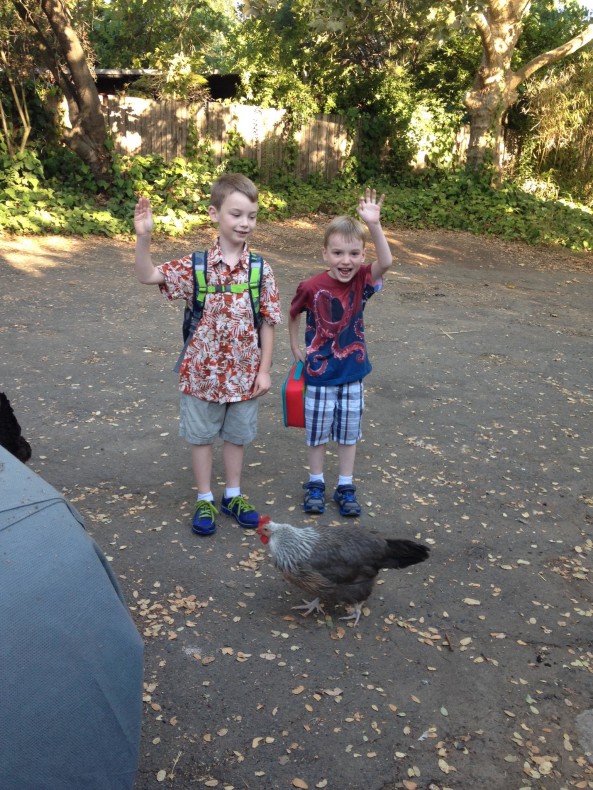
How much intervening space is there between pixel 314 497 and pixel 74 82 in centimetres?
1139

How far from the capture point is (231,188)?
11.6ft

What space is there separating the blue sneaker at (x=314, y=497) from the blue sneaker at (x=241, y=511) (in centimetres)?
31

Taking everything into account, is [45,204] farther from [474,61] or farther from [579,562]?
[474,61]

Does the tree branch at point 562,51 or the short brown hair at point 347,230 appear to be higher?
the tree branch at point 562,51

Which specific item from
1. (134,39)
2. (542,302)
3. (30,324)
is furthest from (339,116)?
(30,324)

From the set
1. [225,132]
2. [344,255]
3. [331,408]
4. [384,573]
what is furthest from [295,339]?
[225,132]

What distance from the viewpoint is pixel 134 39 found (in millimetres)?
21594

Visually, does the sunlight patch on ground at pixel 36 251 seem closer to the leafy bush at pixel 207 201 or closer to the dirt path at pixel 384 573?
the leafy bush at pixel 207 201

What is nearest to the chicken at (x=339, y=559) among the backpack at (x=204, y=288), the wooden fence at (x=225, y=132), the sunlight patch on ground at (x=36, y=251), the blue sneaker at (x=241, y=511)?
the blue sneaker at (x=241, y=511)

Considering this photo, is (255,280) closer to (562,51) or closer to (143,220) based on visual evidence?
(143,220)

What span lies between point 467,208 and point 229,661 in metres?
14.4

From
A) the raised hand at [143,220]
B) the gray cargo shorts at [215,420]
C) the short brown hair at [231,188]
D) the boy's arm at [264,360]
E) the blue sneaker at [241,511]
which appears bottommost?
the blue sneaker at [241,511]

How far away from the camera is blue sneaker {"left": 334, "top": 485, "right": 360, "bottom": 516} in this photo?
4.05 m

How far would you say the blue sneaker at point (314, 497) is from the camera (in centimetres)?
406
